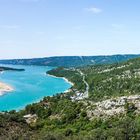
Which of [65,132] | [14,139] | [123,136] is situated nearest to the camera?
[14,139]

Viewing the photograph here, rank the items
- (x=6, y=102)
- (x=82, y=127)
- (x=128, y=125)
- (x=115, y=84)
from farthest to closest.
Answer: (x=115, y=84)
(x=6, y=102)
(x=82, y=127)
(x=128, y=125)

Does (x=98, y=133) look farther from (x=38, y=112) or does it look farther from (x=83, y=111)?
(x=38, y=112)

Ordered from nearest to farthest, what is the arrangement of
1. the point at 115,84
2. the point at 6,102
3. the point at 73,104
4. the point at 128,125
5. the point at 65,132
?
the point at 128,125 < the point at 65,132 < the point at 73,104 < the point at 6,102 < the point at 115,84

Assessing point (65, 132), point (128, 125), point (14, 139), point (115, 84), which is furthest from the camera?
point (115, 84)

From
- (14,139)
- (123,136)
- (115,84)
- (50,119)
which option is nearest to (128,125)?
(123,136)

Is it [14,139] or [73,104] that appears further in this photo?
[73,104]

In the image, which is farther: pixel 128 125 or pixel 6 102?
pixel 6 102

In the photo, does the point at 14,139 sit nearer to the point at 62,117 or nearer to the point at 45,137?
the point at 45,137

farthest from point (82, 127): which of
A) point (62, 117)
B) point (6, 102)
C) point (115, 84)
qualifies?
point (115, 84)

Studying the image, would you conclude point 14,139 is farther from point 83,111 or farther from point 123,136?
point 83,111
